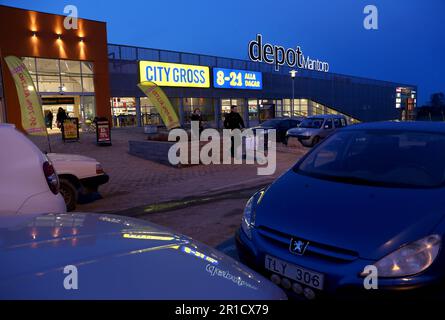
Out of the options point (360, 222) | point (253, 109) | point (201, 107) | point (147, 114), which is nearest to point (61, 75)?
point (147, 114)

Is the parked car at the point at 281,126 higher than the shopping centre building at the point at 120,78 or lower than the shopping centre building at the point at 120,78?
lower

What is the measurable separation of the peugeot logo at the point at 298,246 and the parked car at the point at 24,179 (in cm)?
281

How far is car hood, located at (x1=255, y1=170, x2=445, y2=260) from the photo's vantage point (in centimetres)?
272

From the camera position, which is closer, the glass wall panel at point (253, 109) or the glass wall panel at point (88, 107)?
the glass wall panel at point (88, 107)

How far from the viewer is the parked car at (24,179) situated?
418 cm

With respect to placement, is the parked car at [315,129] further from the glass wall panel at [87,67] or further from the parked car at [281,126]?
the glass wall panel at [87,67]

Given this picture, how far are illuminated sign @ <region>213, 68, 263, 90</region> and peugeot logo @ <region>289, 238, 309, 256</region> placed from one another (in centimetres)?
3307

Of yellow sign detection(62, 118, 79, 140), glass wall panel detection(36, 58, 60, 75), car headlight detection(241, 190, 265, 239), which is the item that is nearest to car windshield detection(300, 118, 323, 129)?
yellow sign detection(62, 118, 79, 140)

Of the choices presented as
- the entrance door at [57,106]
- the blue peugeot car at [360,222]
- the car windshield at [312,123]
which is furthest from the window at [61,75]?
the blue peugeot car at [360,222]

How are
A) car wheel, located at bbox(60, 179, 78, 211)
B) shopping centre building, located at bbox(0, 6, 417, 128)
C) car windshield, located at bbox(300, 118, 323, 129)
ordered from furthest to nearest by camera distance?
shopping centre building, located at bbox(0, 6, 417, 128), car windshield, located at bbox(300, 118, 323, 129), car wheel, located at bbox(60, 179, 78, 211)
